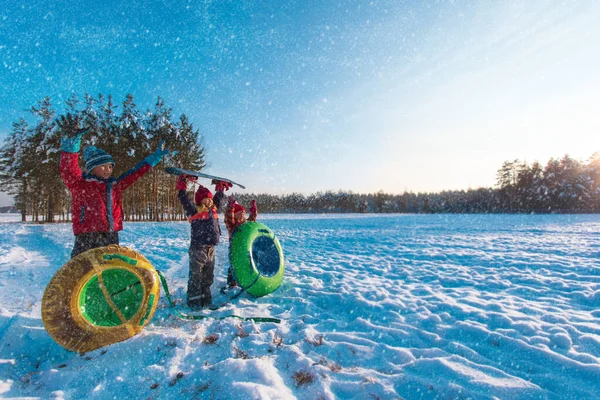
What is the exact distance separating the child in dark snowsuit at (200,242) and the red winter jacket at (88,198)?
0.92 m

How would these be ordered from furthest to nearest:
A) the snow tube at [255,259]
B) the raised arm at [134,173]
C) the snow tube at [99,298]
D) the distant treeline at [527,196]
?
the distant treeline at [527,196], the snow tube at [255,259], the raised arm at [134,173], the snow tube at [99,298]

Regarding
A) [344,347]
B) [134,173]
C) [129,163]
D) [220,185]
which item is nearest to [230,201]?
[220,185]

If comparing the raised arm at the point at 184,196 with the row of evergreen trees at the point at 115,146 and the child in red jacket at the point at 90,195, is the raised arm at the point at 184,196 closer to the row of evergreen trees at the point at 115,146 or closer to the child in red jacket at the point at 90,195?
the child in red jacket at the point at 90,195

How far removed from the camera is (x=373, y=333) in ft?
11.3

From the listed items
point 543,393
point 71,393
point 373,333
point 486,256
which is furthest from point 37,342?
point 486,256

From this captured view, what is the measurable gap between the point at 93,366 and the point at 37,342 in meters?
1.01

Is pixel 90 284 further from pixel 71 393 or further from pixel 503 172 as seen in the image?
pixel 503 172

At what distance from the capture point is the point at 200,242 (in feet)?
14.2

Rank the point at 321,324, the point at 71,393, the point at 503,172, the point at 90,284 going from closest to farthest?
the point at 71,393 < the point at 90,284 < the point at 321,324 < the point at 503,172

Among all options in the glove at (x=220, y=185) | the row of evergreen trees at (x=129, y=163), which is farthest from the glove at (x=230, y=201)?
the row of evergreen trees at (x=129, y=163)

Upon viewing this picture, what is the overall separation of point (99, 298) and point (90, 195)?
49.9 inches

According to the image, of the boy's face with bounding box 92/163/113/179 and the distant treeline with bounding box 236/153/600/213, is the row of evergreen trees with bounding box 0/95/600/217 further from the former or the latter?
the boy's face with bounding box 92/163/113/179

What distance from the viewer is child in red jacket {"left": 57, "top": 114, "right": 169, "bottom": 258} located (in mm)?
3336

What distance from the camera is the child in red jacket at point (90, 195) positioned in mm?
3336
